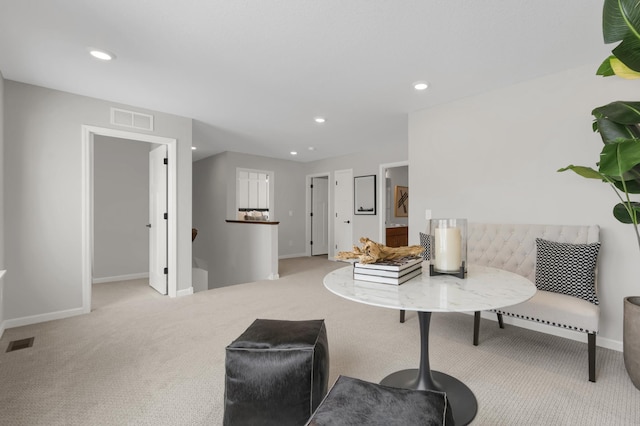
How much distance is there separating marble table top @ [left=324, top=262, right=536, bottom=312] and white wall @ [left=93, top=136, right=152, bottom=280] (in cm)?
489

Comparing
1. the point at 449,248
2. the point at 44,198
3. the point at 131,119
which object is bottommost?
the point at 449,248

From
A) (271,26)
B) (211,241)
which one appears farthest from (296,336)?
(211,241)

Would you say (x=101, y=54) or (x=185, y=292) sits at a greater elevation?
(x=101, y=54)

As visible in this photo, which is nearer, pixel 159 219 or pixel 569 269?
pixel 569 269

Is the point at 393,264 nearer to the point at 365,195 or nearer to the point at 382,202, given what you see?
the point at 382,202

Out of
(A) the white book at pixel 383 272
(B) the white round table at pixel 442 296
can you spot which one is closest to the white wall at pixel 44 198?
(B) the white round table at pixel 442 296

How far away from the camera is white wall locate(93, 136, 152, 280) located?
16.4 ft

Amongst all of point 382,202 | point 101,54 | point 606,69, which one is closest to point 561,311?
point 606,69

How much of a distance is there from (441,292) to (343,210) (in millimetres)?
5521

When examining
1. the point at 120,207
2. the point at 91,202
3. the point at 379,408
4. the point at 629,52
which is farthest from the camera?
the point at 120,207

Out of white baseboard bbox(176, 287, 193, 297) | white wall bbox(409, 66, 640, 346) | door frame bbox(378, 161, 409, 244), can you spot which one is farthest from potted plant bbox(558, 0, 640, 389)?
white baseboard bbox(176, 287, 193, 297)

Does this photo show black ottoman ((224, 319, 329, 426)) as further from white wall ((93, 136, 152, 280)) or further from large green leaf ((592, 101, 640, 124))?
white wall ((93, 136, 152, 280))

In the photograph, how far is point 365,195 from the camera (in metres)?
6.38

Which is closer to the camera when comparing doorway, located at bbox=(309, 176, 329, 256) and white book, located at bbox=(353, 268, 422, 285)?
white book, located at bbox=(353, 268, 422, 285)
